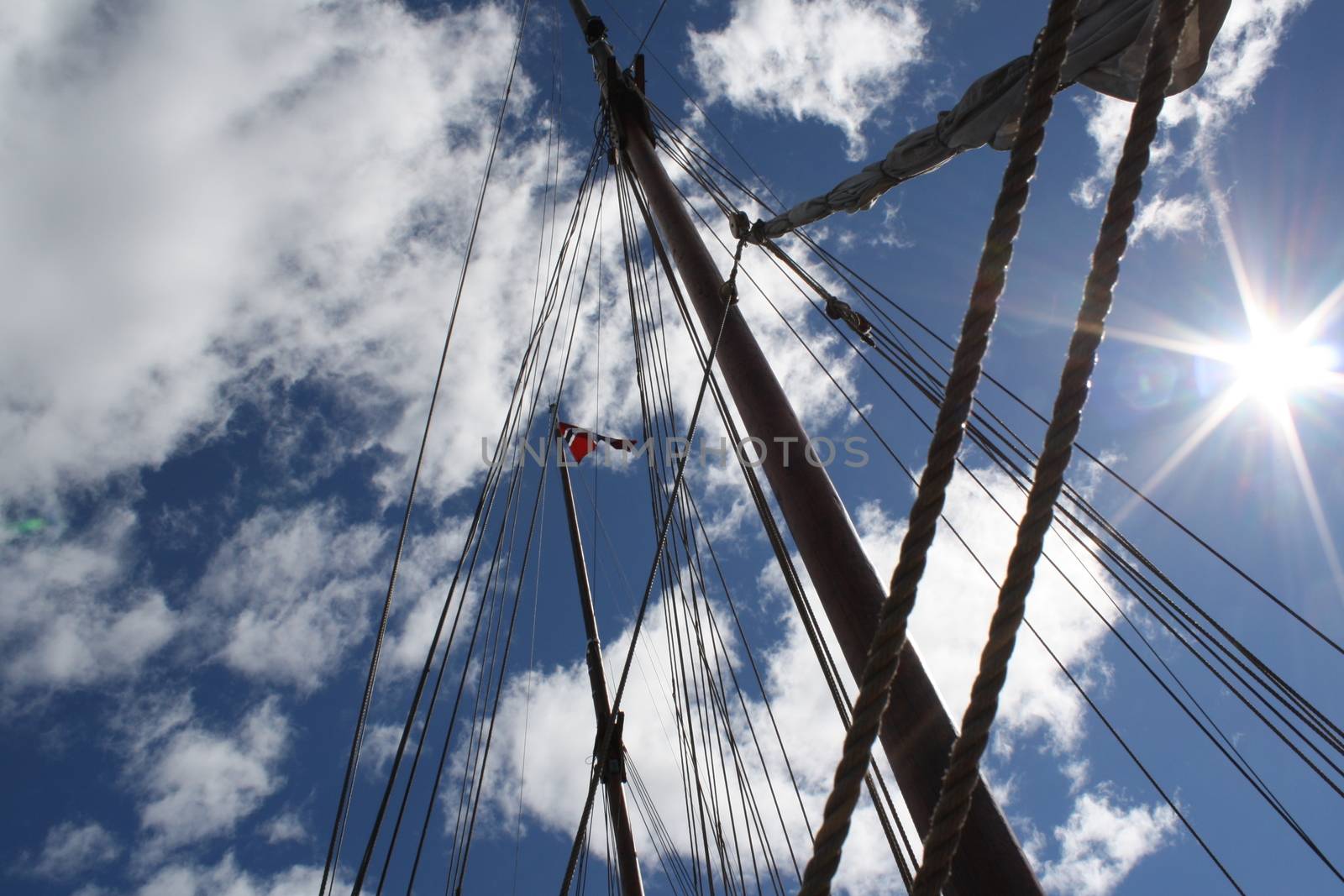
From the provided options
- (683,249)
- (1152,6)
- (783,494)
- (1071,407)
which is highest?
(683,249)

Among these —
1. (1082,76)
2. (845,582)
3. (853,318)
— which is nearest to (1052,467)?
(845,582)

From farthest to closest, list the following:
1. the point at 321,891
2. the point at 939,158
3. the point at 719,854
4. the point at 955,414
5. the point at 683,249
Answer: the point at 719,854, the point at 683,249, the point at 939,158, the point at 321,891, the point at 955,414

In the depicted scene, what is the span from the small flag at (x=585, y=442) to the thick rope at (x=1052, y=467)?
8.64m

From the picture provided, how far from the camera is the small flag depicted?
32.3 feet

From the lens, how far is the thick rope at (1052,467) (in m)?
1.14

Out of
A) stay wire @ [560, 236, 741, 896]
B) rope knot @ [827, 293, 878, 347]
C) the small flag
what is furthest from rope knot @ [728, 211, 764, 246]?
the small flag

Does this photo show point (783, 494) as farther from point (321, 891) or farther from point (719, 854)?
point (719, 854)

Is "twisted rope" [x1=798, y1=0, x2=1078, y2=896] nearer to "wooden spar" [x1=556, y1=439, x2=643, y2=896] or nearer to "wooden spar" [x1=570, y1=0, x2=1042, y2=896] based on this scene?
"wooden spar" [x1=570, y1=0, x2=1042, y2=896]

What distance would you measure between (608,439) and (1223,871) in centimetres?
773

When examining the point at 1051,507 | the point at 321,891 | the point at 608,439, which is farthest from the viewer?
the point at 608,439

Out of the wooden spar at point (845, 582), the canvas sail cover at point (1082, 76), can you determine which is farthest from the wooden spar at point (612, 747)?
the canvas sail cover at point (1082, 76)

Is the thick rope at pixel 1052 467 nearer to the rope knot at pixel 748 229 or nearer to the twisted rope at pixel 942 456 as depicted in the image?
the twisted rope at pixel 942 456

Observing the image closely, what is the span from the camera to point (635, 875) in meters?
7.64

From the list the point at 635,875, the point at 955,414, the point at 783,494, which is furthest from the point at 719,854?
the point at 955,414
